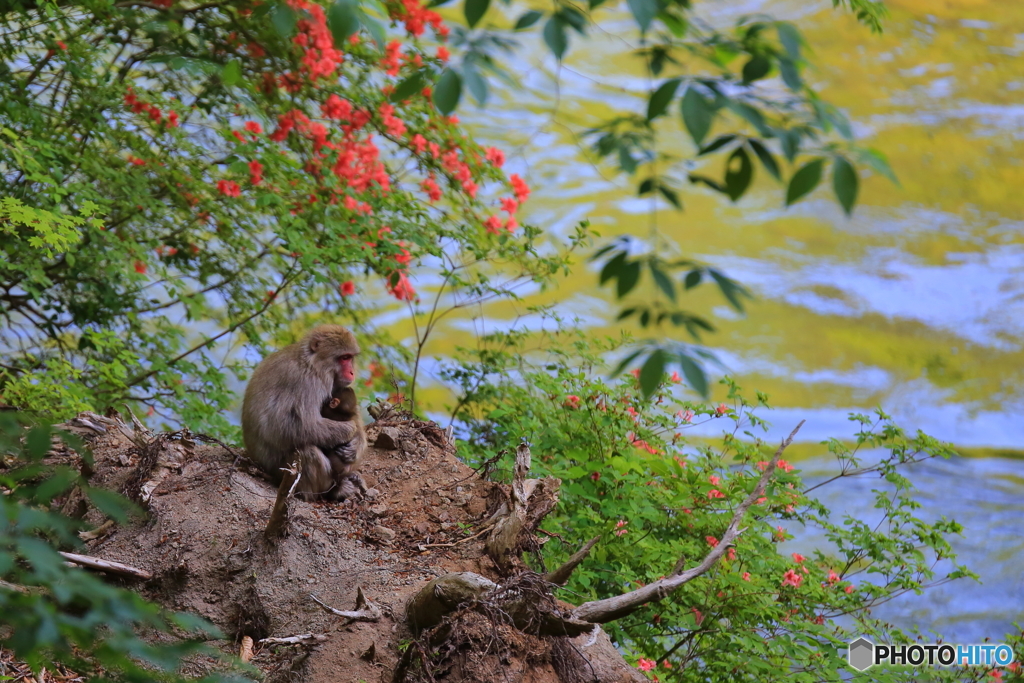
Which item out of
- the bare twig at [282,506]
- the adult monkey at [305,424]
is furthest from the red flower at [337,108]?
the bare twig at [282,506]

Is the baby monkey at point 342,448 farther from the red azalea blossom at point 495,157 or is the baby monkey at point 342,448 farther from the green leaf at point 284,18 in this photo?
the green leaf at point 284,18

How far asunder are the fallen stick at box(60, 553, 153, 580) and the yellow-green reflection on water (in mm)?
7599

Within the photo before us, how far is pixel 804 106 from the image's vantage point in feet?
5.54

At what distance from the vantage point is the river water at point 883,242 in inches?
440

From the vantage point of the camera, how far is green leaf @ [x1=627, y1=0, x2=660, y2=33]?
60.5 inches

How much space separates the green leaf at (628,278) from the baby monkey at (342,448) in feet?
9.35

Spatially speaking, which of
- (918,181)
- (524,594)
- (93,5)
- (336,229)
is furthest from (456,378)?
(918,181)

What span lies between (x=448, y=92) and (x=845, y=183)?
2.59 feet

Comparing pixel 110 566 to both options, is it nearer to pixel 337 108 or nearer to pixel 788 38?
pixel 788 38

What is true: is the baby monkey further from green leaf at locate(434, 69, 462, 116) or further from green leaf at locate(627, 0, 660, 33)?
green leaf at locate(627, 0, 660, 33)

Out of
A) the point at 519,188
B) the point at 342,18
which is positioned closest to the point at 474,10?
the point at 342,18

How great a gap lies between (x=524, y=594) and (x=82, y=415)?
109 inches

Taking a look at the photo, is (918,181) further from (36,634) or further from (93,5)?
(36,634)

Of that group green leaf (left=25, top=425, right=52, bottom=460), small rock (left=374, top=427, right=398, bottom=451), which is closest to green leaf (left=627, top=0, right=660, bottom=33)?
green leaf (left=25, top=425, right=52, bottom=460)
